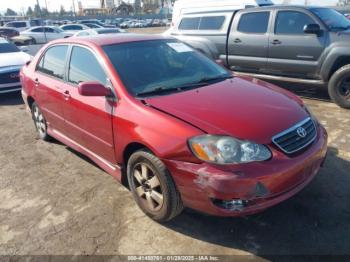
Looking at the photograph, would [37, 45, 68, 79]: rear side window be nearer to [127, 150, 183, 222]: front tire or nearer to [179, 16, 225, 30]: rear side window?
[127, 150, 183, 222]: front tire

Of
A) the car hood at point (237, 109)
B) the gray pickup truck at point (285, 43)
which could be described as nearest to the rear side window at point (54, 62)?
the car hood at point (237, 109)

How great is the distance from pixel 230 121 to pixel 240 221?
968mm

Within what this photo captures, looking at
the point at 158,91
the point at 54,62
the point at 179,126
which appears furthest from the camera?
the point at 54,62

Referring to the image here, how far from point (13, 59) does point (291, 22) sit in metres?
6.90

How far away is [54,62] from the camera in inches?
178

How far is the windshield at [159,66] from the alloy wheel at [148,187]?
0.74m

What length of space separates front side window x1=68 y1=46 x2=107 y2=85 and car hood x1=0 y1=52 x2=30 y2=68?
5.36 m

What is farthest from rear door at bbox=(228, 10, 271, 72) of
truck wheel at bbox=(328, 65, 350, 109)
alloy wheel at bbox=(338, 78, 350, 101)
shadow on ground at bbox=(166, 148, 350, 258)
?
shadow on ground at bbox=(166, 148, 350, 258)

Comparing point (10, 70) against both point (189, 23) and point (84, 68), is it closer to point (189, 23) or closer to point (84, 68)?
point (189, 23)

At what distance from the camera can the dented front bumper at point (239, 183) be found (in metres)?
2.53

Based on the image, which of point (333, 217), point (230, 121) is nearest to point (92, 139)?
point (230, 121)

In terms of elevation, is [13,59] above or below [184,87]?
below

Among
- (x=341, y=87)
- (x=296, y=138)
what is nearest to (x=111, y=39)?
(x=296, y=138)

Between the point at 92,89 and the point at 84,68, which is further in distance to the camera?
the point at 84,68
